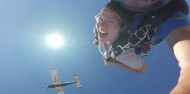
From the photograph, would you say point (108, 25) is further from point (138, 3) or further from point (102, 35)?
point (138, 3)

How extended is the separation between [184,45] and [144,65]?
201cm

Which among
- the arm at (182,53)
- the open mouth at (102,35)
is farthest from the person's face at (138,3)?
the arm at (182,53)

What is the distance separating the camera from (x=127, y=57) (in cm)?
399

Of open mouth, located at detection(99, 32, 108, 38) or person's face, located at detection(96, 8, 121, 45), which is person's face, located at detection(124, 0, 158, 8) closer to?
person's face, located at detection(96, 8, 121, 45)

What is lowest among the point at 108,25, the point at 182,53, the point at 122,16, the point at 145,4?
the point at 182,53

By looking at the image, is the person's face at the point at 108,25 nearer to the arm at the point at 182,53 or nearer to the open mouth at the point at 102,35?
the open mouth at the point at 102,35

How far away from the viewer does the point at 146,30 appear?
365 centimetres

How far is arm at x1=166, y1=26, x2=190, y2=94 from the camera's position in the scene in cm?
138

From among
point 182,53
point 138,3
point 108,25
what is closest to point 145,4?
point 138,3

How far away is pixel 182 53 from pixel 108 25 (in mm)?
1460

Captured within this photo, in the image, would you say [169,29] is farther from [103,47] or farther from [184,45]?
[103,47]

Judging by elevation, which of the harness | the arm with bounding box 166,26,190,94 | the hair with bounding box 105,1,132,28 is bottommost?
the arm with bounding box 166,26,190,94

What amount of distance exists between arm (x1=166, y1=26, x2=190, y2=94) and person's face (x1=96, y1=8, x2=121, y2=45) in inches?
32.5

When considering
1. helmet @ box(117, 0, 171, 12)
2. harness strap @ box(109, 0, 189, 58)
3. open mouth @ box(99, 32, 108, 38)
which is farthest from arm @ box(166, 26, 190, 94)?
open mouth @ box(99, 32, 108, 38)
